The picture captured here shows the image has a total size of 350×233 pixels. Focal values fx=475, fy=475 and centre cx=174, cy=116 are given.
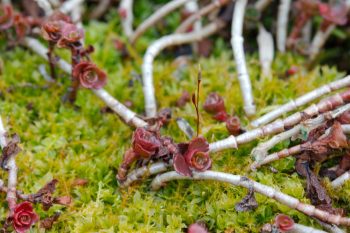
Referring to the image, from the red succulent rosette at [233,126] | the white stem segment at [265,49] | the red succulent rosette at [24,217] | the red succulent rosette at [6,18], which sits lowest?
the red succulent rosette at [24,217]

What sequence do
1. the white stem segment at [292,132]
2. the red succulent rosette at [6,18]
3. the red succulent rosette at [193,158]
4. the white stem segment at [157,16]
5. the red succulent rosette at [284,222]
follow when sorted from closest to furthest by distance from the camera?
1. the red succulent rosette at [284,222]
2. the red succulent rosette at [193,158]
3. the white stem segment at [292,132]
4. the red succulent rosette at [6,18]
5. the white stem segment at [157,16]

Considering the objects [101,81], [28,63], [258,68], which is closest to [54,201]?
[101,81]

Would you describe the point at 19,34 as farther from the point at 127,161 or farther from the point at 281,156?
the point at 281,156

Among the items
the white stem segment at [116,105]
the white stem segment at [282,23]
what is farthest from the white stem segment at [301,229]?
the white stem segment at [282,23]

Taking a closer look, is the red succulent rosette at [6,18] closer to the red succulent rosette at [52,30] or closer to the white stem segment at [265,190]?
the red succulent rosette at [52,30]

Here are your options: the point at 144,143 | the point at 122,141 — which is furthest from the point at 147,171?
the point at 122,141

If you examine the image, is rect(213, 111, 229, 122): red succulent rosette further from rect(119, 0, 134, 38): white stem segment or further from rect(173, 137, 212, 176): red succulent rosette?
rect(119, 0, 134, 38): white stem segment
